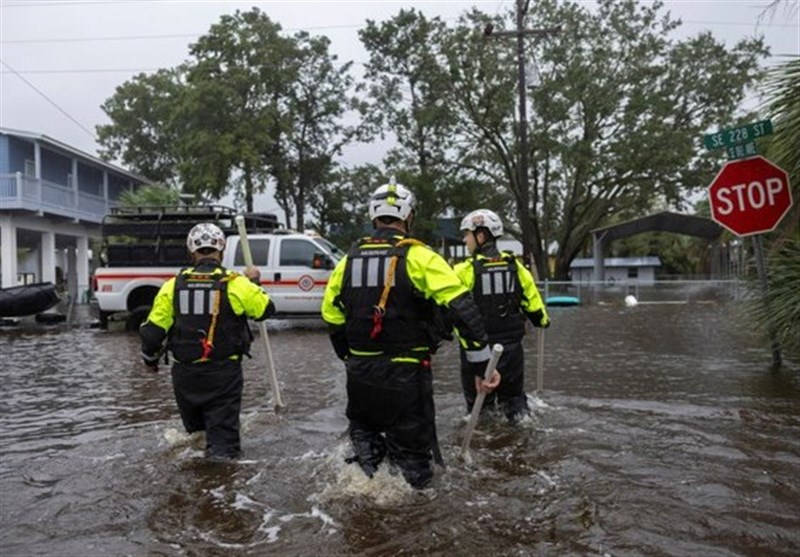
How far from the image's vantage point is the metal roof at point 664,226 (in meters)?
34.9

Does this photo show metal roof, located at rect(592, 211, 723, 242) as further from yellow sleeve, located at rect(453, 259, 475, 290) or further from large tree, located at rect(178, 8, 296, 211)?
yellow sleeve, located at rect(453, 259, 475, 290)

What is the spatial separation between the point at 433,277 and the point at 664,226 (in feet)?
111

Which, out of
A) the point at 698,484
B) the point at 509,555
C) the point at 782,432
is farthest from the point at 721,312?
the point at 509,555

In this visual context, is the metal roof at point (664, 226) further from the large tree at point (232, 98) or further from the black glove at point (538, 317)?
the black glove at point (538, 317)

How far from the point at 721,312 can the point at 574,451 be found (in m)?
15.8

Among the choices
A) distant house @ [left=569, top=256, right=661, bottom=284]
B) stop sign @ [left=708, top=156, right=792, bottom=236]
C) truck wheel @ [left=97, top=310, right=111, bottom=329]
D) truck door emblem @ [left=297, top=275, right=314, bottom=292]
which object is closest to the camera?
stop sign @ [left=708, top=156, right=792, bottom=236]

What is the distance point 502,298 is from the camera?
6758 mm

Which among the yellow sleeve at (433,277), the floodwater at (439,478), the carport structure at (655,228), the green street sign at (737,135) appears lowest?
the floodwater at (439,478)

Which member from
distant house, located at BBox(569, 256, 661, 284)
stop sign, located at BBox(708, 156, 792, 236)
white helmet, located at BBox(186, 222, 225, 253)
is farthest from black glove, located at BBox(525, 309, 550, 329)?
distant house, located at BBox(569, 256, 661, 284)

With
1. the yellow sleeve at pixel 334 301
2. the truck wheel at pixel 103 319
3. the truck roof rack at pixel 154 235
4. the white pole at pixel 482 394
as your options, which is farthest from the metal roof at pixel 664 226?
the yellow sleeve at pixel 334 301

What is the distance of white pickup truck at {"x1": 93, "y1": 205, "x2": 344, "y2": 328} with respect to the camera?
16.0 m

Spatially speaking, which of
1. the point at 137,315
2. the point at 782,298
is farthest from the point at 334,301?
the point at 137,315

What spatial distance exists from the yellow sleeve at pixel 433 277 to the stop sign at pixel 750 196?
4.71m

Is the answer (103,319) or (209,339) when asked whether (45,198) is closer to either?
(103,319)
